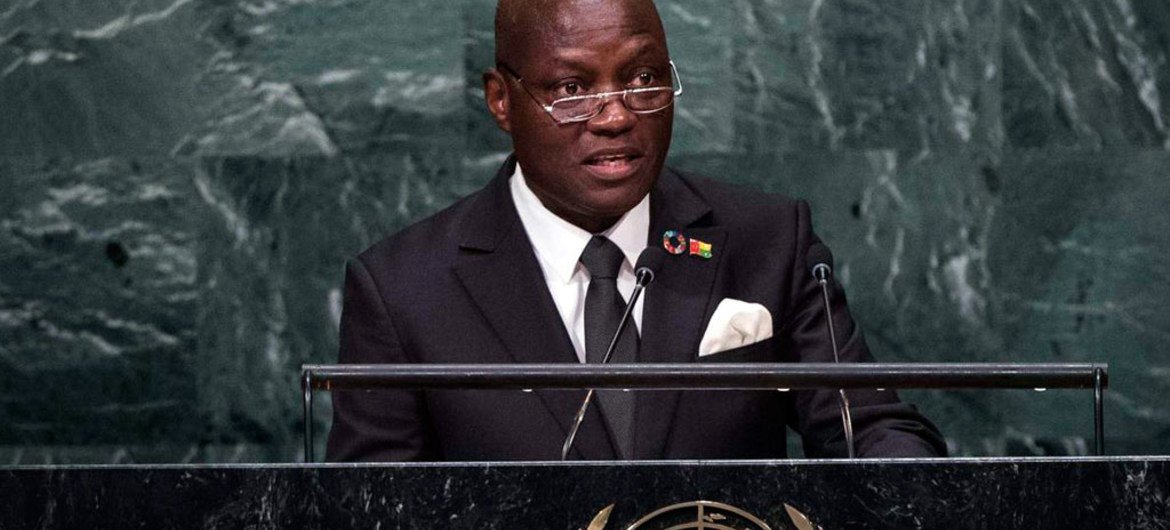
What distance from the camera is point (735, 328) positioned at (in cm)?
351

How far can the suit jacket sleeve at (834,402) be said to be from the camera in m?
3.31

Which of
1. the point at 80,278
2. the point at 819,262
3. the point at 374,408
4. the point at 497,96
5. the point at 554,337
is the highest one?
the point at 497,96

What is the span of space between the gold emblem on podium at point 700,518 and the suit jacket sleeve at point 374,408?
103 centimetres

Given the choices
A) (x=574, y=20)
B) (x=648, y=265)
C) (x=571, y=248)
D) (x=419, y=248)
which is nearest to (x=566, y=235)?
(x=571, y=248)

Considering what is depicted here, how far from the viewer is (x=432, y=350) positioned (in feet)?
11.5

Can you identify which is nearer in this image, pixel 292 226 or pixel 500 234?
pixel 500 234

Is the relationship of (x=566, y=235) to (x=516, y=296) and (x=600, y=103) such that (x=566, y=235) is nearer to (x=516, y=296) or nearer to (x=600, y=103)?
(x=516, y=296)

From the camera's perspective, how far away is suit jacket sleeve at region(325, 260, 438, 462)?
3441 millimetres

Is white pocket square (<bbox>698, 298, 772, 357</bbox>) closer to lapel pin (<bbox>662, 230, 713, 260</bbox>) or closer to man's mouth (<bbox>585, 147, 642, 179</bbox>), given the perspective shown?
lapel pin (<bbox>662, 230, 713, 260</bbox>)

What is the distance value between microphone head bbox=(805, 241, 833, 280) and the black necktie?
0.37 metres

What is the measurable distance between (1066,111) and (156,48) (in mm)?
2243

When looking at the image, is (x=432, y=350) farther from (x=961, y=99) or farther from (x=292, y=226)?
(x=961, y=99)

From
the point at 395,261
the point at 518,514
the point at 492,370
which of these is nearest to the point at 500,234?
the point at 395,261

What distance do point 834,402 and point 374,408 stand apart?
763mm
